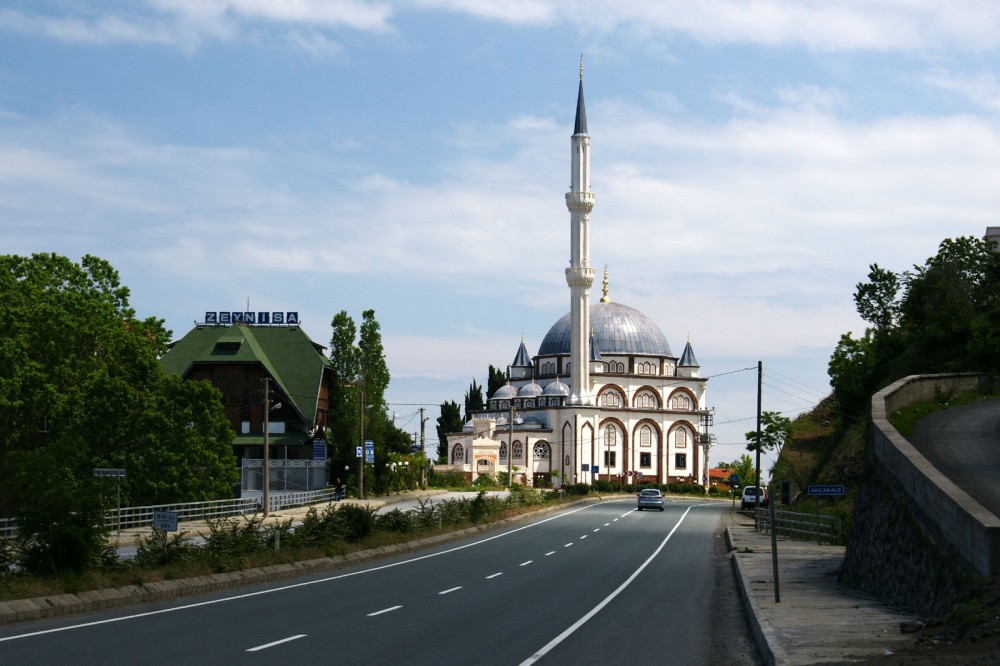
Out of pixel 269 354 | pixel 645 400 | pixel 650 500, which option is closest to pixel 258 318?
pixel 269 354

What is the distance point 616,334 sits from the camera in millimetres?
142375

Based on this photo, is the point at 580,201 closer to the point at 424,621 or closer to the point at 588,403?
the point at 588,403

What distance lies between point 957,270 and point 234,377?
155 ft

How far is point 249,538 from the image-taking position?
27.6 m

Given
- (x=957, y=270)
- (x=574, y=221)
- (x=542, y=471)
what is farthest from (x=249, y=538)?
(x=542, y=471)

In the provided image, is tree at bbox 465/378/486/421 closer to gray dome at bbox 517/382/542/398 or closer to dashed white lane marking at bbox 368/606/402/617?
gray dome at bbox 517/382/542/398

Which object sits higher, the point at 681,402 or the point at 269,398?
the point at 681,402

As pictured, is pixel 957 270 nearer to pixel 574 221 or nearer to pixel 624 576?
pixel 624 576

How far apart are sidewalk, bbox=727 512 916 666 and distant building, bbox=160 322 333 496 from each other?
170 feet

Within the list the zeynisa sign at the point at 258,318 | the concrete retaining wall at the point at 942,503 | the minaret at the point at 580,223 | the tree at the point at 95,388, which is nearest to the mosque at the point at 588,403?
the minaret at the point at 580,223

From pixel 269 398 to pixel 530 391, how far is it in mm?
56692

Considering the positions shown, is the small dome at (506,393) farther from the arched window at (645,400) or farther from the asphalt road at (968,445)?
the asphalt road at (968,445)

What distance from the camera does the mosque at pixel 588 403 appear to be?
118m

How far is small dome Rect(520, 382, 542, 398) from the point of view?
134 meters
